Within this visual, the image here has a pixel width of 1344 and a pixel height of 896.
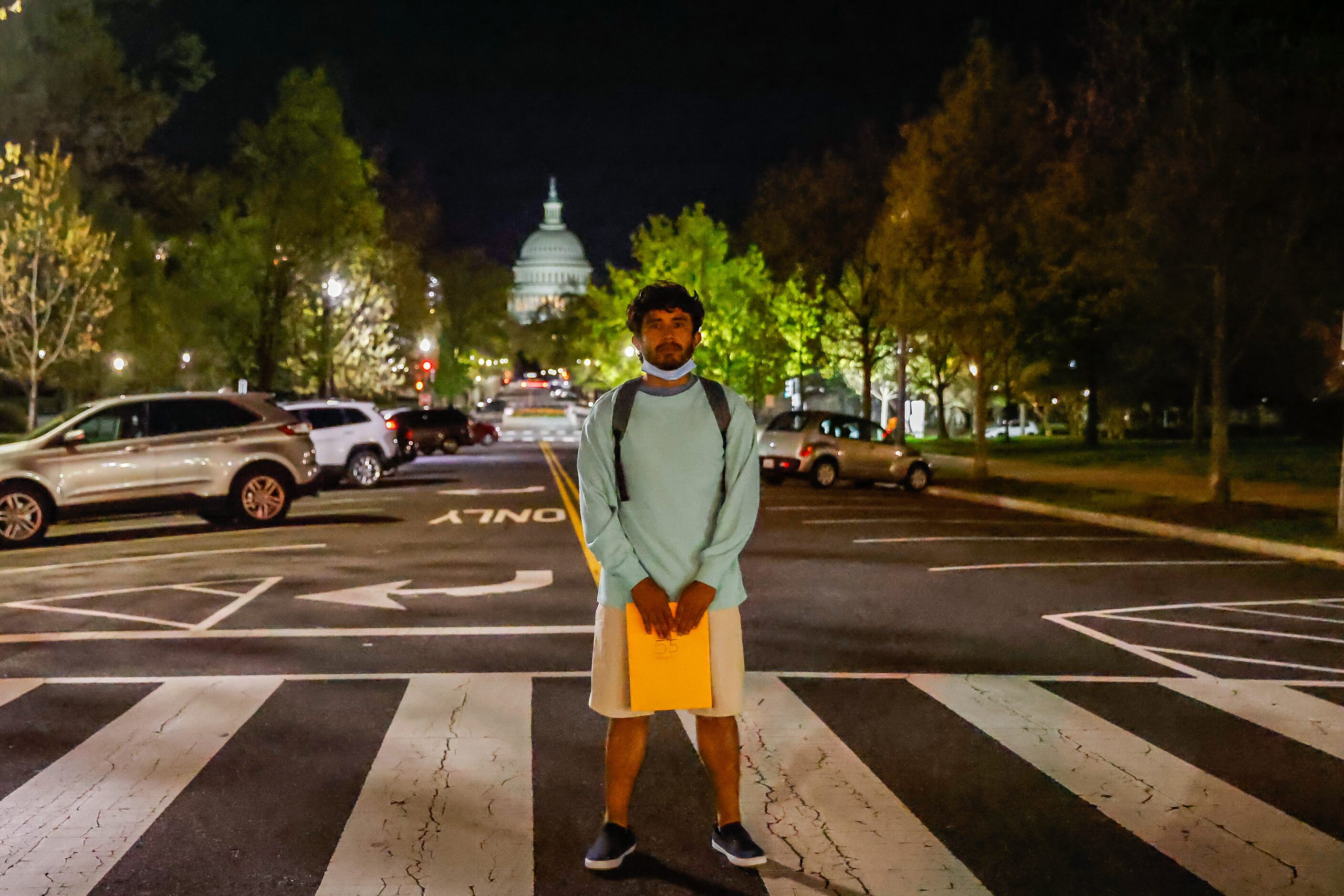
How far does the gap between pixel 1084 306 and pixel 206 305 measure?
27.6m

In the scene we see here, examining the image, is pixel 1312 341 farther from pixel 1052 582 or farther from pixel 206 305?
pixel 206 305

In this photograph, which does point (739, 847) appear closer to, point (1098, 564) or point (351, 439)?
point (1098, 564)

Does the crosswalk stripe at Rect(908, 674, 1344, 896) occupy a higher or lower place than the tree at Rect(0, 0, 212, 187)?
lower

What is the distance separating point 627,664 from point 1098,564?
36.5 ft

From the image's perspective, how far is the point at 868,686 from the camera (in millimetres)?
8430

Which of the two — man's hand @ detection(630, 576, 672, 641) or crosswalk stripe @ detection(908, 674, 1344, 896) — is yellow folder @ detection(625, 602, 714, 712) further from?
crosswalk stripe @ detection(908, 674, 1344, 896)

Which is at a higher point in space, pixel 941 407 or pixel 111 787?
pixel 941 407

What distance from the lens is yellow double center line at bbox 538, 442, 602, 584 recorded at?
546 inches

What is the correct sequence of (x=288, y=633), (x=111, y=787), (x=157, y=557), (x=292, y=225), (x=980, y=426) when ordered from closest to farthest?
(x=111, y=787), (x=288, y=633), (x=157, y=557), (x=980, y=426), (x=292, y=225)

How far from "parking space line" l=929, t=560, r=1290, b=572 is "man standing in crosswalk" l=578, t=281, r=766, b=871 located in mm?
9646

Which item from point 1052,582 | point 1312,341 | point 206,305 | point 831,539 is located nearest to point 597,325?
point 206,305

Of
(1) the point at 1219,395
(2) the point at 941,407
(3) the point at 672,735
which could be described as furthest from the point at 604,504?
(2) the point at 941,407

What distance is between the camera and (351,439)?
28422 millimetres

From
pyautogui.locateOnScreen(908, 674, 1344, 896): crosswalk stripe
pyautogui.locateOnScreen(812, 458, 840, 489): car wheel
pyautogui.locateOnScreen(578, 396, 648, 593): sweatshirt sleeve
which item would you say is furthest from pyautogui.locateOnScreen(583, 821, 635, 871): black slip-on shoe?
pyautogui.locateOnScreen(812, 458, 840, 489): car wheel
